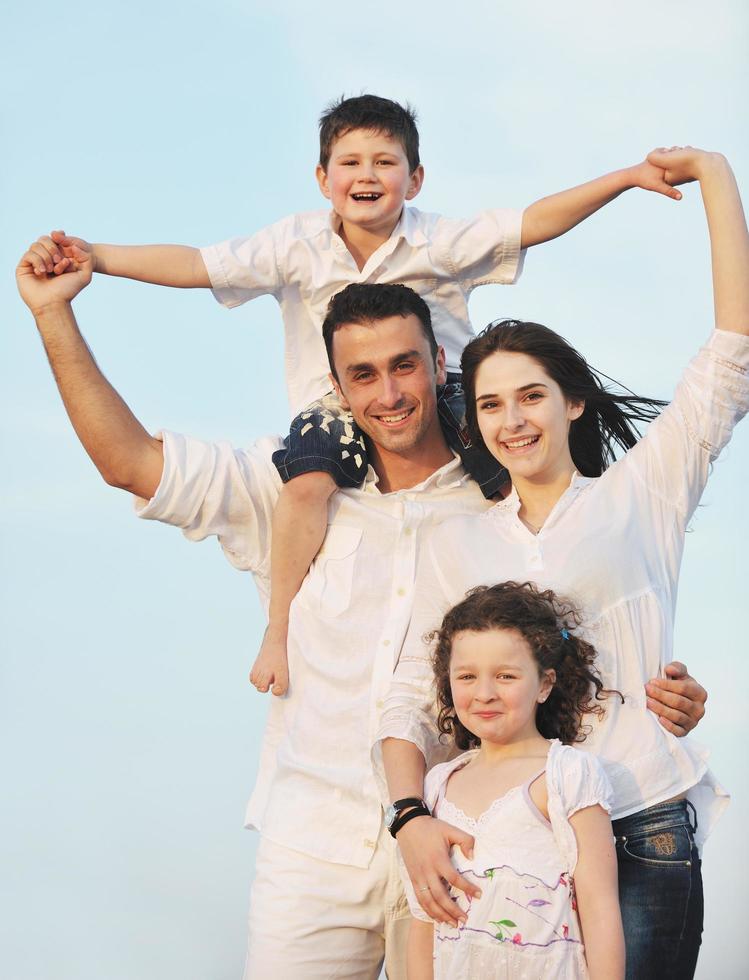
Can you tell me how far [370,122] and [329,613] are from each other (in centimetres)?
183

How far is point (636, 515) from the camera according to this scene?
357cm

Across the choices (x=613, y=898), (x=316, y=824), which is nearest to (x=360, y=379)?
(x=316, y=824)

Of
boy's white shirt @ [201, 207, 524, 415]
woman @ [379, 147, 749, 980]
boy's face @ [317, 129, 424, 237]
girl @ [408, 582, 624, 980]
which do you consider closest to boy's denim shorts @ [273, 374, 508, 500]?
woman @ [379, 147, 749, 980]

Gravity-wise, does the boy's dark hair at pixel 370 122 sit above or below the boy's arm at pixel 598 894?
above

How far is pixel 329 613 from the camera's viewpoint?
4074mm

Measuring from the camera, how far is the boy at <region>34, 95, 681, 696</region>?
4.33 m

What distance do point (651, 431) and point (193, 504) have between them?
1.44 meters

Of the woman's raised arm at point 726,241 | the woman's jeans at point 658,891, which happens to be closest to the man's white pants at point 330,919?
the woman's jeans at point 658,891

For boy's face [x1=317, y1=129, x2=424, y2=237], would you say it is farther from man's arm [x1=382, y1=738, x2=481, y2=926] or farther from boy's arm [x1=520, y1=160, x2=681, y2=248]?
man's arm [x1=382, y1=738, x2=481, y2=926]

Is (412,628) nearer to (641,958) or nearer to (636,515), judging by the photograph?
(636,515)

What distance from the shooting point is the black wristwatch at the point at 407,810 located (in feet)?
11.1

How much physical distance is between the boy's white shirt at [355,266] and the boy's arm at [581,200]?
0.19ft

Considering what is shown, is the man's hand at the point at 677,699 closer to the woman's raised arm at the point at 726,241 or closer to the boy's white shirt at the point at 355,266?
the woman's raised arm at the point at 726,241

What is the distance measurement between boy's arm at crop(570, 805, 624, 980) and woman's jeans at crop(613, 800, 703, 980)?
157mm
